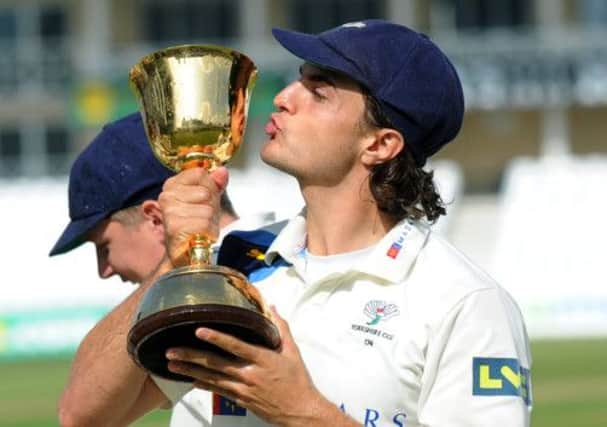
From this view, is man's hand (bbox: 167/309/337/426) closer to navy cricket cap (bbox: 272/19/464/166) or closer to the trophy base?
the trophy base

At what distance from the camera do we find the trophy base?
2949mm

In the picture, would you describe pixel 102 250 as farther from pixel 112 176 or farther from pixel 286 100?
pixel 286 100

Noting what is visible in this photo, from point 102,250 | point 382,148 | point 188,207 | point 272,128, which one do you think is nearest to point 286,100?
point 272,128

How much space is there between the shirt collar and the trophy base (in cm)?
40

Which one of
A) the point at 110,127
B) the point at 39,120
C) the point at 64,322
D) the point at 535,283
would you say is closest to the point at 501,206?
the point at 535,283

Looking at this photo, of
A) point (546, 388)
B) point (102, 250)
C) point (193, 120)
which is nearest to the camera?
point (193, 120)

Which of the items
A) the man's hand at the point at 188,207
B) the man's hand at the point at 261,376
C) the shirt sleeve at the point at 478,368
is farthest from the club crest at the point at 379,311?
the man's hand at the point at 188,207

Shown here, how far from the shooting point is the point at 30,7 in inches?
1528

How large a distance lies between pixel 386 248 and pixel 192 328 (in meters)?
0.58

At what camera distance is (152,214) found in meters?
4.27

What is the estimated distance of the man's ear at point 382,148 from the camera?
3.51 m

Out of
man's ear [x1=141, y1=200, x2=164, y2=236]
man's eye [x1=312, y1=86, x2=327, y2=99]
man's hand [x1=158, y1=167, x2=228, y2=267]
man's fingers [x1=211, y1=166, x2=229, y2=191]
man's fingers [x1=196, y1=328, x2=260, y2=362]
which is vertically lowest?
man's ear [x1=141, y1=200, x2=164, y2=236]

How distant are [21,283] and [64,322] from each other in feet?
2.71

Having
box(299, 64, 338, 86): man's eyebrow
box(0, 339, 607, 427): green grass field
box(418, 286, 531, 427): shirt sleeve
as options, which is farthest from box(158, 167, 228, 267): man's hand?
box(0, 339, 607, 427): green grass field
